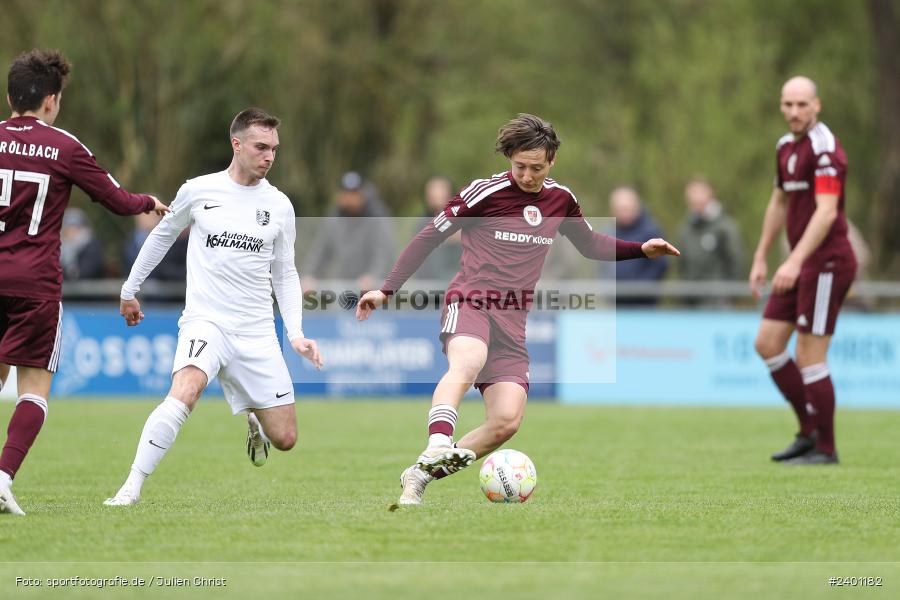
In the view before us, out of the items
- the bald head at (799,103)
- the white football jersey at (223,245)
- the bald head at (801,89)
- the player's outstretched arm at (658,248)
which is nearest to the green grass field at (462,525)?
the white football jersey at (223,245)

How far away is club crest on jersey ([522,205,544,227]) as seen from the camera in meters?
7.86

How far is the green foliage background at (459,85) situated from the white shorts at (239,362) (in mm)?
16116

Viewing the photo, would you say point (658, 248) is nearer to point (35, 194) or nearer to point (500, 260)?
point (500, 260)

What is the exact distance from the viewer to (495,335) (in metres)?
7.86

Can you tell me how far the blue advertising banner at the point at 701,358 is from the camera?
16922mm

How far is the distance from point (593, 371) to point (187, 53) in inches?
425

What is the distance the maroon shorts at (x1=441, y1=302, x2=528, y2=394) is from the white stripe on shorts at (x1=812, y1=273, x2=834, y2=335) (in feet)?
11.0

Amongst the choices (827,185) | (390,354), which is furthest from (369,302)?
(390,354)

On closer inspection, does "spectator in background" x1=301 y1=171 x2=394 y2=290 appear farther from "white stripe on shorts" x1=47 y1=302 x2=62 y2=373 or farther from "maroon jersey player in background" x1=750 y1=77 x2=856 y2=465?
"white stripe on shorts" x1=47 y1=302 x2=62 y2=373

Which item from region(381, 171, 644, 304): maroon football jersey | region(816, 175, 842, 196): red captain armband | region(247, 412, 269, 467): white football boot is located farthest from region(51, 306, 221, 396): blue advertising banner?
region(381, 171, 644, 304): maroon football jersey

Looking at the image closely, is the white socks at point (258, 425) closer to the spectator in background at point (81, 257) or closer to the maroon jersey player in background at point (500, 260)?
the maroon jersey player in background at point (500, 260)

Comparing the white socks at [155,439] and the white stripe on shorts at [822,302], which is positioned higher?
the white stripe on shorts at [822,302]

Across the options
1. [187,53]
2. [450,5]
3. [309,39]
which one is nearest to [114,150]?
[187,53]

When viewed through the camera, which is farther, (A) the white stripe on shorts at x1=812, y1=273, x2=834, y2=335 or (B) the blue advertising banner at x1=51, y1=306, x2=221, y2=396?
(B) the blue advertising banner at x1=51, y1=306, x2=221, y2=396
